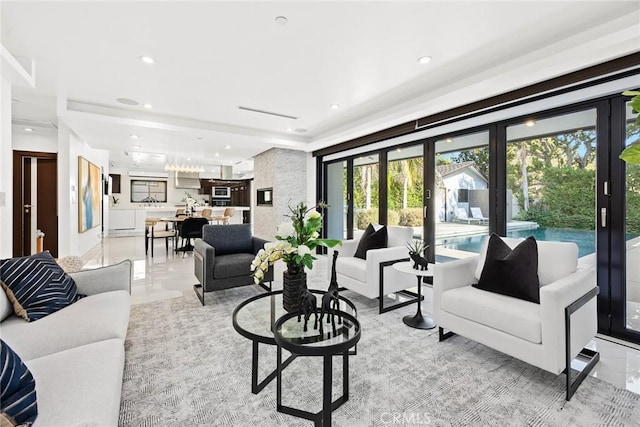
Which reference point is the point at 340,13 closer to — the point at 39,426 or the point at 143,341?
the point at 39,426

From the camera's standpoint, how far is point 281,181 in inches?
249

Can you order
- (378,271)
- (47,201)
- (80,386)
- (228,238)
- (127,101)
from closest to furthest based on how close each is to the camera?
(80,386) → (378,271) → (228,238) → (127,101) → (47,201)

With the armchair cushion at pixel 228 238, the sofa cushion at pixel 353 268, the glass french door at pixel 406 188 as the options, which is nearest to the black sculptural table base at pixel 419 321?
the sofa cushion at pixel 353 268

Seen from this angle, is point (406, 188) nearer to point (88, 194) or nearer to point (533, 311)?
point (533, 311)

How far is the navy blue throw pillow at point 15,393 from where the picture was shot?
0.88m

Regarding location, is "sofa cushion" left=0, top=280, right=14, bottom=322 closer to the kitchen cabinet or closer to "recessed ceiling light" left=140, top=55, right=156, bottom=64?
"recessed ceiling light" left=140, top=55, right=156, bottom=64

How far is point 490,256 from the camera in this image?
2408mm

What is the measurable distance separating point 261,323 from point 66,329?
107cm

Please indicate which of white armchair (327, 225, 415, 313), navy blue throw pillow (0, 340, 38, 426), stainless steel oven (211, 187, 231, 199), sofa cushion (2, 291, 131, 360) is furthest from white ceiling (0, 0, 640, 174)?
stainless steel oven (211, 187, 231, 199)

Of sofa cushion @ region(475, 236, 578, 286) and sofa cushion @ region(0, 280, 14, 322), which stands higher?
sofa cushion @ region(475, 236, 578, 286)

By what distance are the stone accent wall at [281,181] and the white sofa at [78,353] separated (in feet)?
13.8

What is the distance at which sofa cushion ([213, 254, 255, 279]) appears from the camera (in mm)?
3191

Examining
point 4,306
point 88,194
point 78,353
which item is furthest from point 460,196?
point 88,194

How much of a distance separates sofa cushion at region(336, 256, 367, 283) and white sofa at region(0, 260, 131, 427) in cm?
210
